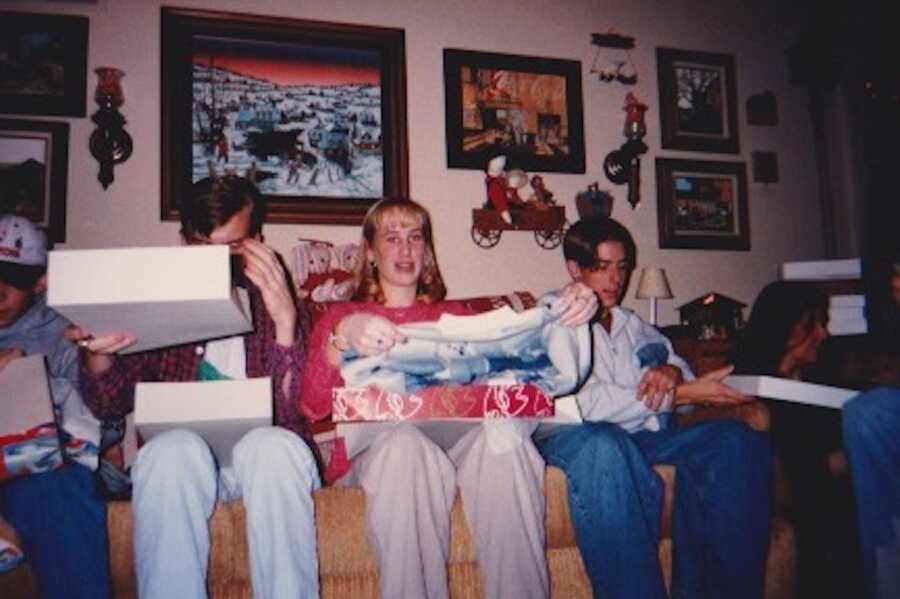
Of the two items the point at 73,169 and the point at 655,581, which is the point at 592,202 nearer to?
the point at 655,581

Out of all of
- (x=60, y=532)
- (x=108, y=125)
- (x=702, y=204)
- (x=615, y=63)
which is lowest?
(x=60, y=532)

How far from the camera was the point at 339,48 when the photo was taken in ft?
8.52

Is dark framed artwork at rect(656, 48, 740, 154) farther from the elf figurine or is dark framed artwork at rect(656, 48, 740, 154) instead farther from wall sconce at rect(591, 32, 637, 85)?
the elf figurine

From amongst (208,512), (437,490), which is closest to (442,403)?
(437,490)

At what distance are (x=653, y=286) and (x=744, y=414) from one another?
1.17m

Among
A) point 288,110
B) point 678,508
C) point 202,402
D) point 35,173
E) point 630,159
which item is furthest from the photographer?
point 630,159

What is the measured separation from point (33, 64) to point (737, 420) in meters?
2.63

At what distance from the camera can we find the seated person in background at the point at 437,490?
1.17 meters

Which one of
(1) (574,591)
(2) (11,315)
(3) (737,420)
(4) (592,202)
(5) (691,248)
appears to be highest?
(4) (592,202)

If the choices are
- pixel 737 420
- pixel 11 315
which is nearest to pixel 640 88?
pixel 737 420

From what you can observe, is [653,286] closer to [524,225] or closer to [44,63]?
[524,225]

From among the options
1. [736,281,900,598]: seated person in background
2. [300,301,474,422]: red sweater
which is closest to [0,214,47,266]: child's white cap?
[300,301,474,422]: red sweater

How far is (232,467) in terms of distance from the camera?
140 cm

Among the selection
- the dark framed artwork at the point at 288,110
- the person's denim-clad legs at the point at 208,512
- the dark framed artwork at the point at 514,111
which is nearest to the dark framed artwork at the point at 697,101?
the dark framed artwork at the point at 514,111
